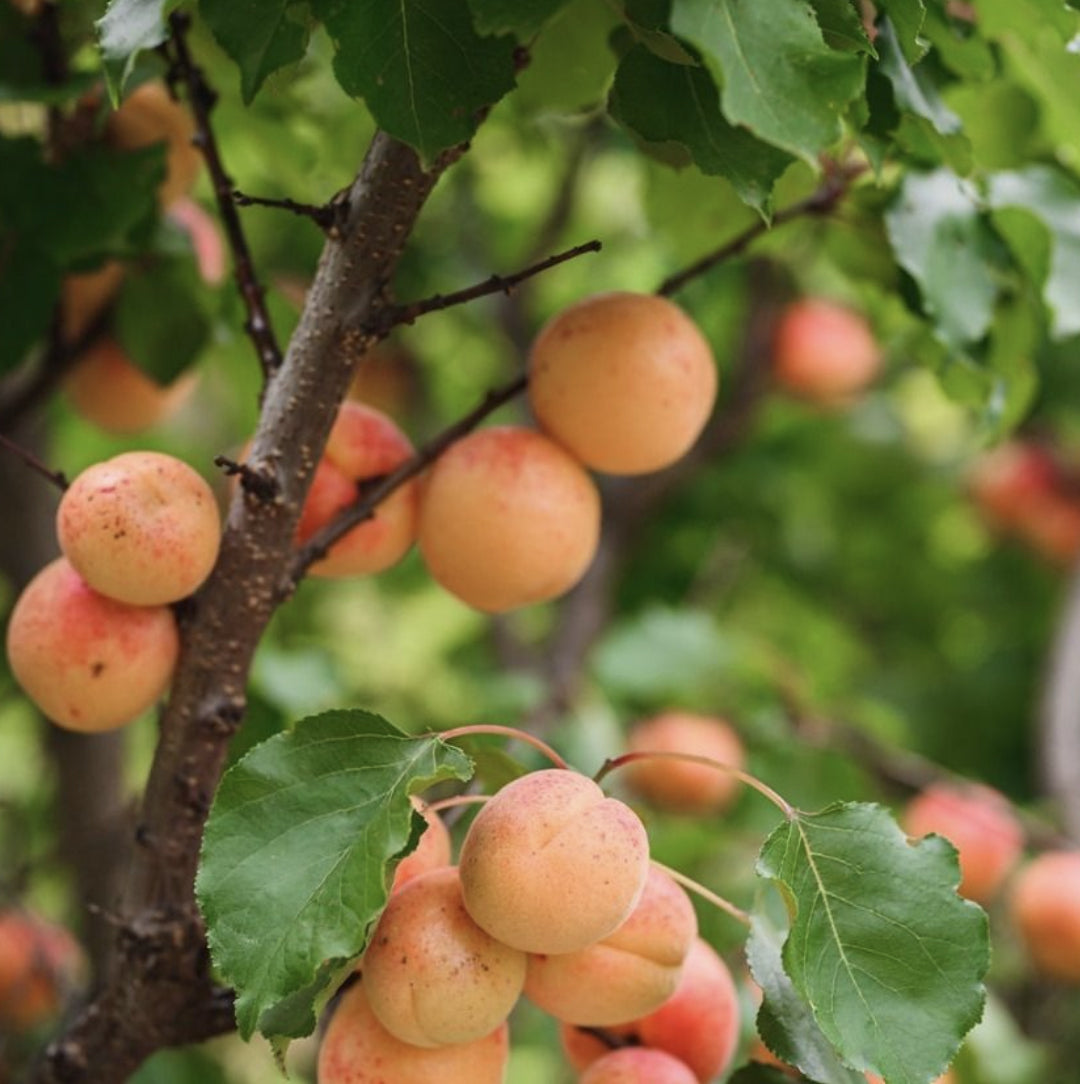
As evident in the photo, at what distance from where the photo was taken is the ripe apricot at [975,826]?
6.61ft

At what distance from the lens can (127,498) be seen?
0.85 m

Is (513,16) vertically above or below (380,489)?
above

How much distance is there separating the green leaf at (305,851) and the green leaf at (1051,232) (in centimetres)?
61

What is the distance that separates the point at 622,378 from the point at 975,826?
1.29 m

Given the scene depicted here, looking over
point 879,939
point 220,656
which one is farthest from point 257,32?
point 879,939

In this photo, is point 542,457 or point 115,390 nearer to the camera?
point 542,457

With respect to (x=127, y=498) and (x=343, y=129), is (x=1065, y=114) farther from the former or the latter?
(x=343, y=129)

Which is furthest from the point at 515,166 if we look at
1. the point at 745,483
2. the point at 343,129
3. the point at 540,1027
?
the point at 540,1027

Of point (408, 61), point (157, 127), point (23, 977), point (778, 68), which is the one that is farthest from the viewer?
point (23, 977)

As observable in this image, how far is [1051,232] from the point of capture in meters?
1.09

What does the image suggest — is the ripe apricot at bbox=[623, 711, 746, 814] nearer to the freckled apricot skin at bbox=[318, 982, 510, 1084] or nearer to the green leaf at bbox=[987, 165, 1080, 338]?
the green leaf at bbox=[987, 165, 1080, 338]

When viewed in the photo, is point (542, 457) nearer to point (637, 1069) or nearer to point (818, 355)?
point (637, 1069)

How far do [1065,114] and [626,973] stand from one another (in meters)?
0.65

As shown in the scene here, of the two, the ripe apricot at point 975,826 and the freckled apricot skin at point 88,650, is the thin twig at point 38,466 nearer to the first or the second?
the freckled apricot skin at point 88,650
